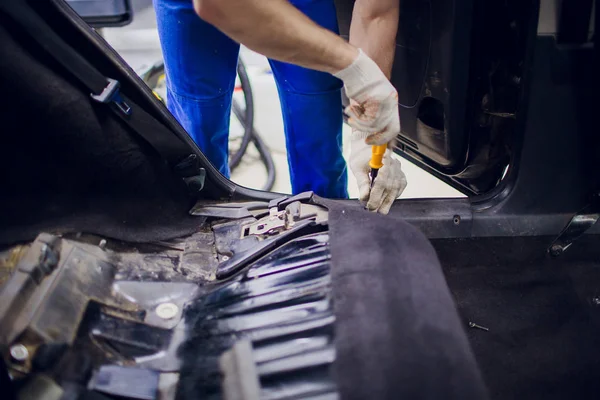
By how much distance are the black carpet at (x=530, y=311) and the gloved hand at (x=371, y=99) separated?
11.0 inches

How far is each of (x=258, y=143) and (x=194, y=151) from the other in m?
1.13

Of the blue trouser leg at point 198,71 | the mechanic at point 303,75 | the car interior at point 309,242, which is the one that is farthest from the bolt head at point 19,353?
the blue trouser leg at point 198,71

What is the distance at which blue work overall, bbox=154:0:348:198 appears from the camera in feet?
3.73

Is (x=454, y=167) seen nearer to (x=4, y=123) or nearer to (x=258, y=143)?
(x=4, y=123)

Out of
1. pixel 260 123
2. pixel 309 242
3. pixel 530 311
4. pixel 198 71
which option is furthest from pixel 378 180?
pixel 260 123

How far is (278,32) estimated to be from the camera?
79 cm

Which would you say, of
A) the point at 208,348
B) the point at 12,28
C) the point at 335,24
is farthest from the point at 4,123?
the point at 335,24

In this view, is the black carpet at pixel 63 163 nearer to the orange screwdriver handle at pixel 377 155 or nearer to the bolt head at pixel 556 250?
the orange screwdriver handle at pixel 377 155

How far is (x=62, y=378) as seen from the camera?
598mm

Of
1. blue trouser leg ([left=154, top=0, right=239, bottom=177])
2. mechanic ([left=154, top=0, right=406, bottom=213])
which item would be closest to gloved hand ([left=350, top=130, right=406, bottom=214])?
mechanic ([left=154, top=0, right=406, bottom=213])

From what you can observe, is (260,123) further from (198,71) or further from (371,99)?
(371,99)

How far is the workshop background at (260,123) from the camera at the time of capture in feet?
6.06

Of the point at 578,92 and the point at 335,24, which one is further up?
the point at 335,24

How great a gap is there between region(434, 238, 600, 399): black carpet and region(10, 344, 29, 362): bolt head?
76 centimetres
